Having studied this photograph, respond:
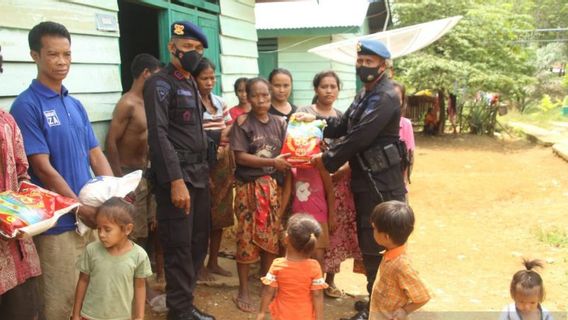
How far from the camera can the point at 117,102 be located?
395cm

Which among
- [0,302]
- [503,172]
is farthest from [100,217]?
[503,172]

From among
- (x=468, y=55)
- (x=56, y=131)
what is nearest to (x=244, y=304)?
(x=56, y=131)

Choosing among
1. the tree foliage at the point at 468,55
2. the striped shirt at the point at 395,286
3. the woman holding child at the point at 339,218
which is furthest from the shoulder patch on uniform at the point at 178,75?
the tree foliage at the point at 468,55

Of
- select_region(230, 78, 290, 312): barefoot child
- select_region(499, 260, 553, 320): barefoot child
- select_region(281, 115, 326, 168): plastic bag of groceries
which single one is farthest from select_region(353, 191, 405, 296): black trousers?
select_region(499, 260, 553, 320): barefoot child

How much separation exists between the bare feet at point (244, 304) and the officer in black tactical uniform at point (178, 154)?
1.87ft

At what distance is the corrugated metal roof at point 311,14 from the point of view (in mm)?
10445

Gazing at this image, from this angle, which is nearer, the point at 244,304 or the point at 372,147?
the point at 372,147

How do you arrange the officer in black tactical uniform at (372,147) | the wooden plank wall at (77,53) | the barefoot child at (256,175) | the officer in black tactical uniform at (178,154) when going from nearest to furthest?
the wooden plank wall at (77,53) → the officer in black tactical uniform at (178,154) → the officer in black tactical uniform at (372,147) → the barefoot child at (256,175)

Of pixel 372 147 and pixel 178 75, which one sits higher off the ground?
pixel 178 75

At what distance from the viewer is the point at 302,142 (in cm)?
365

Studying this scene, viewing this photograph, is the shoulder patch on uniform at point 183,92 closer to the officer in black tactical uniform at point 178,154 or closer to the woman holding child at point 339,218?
the officer in black tactical uniform at point 178,154

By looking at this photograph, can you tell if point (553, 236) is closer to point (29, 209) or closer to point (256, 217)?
point (256, 217)

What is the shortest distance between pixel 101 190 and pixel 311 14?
9.07 m

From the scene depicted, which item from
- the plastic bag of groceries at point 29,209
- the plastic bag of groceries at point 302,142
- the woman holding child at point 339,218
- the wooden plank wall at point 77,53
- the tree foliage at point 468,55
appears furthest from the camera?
the tree foliage at point 468,55
